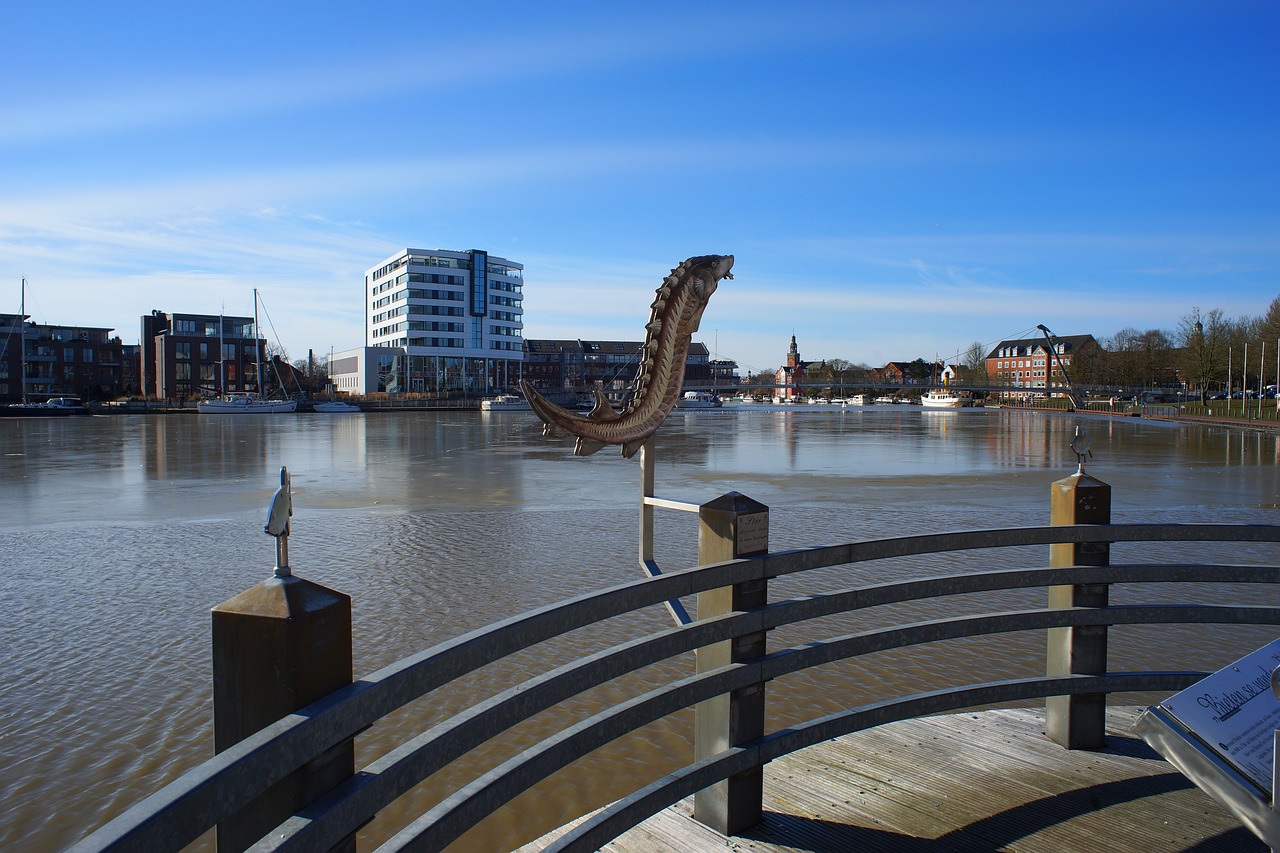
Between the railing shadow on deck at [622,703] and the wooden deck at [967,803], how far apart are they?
0.44 m

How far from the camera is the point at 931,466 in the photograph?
98.3 ft

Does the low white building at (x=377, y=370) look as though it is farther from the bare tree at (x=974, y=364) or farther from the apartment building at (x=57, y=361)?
the bare tree at (x=974, y=364)

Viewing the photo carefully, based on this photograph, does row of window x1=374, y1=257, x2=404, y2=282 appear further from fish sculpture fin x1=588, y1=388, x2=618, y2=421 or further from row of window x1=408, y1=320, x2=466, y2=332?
fish sculpture fin x1=588, y1=388, x2=618, y2=421

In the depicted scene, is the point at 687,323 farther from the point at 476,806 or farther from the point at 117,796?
the point at 117,796

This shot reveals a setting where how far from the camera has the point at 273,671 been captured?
1928 millimetres

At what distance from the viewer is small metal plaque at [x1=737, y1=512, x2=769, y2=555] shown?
3.57 meters

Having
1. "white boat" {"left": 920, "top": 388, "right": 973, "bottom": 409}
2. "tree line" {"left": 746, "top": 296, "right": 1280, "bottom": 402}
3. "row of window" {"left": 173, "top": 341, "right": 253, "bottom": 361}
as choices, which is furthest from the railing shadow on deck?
"white boat" {"left": 920, "top": 388, "right": 973, "bottom": 409}

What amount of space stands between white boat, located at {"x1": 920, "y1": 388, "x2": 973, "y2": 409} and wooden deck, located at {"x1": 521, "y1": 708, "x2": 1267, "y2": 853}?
14634 cm

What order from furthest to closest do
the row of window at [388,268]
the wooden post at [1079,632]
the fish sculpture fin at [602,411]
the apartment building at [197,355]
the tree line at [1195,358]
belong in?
the row of window at [388,268]
the apartment building at [197,355]
the tree line at [1195,358]
the fish sculpture fin at [602,411]
the wooden post at [1079,632]

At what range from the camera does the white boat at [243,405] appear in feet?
278

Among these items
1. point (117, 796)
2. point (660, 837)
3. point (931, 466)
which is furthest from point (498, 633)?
point (931, 466)


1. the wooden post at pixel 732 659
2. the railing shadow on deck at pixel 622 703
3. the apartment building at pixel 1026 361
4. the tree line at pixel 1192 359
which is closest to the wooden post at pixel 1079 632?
the railing shadow on deck at pixel 622 703

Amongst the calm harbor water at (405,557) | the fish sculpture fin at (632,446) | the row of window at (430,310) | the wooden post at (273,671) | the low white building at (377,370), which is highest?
the row of window at (430,310)

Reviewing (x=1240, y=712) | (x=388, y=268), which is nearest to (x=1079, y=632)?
(x=1240, y=712)
